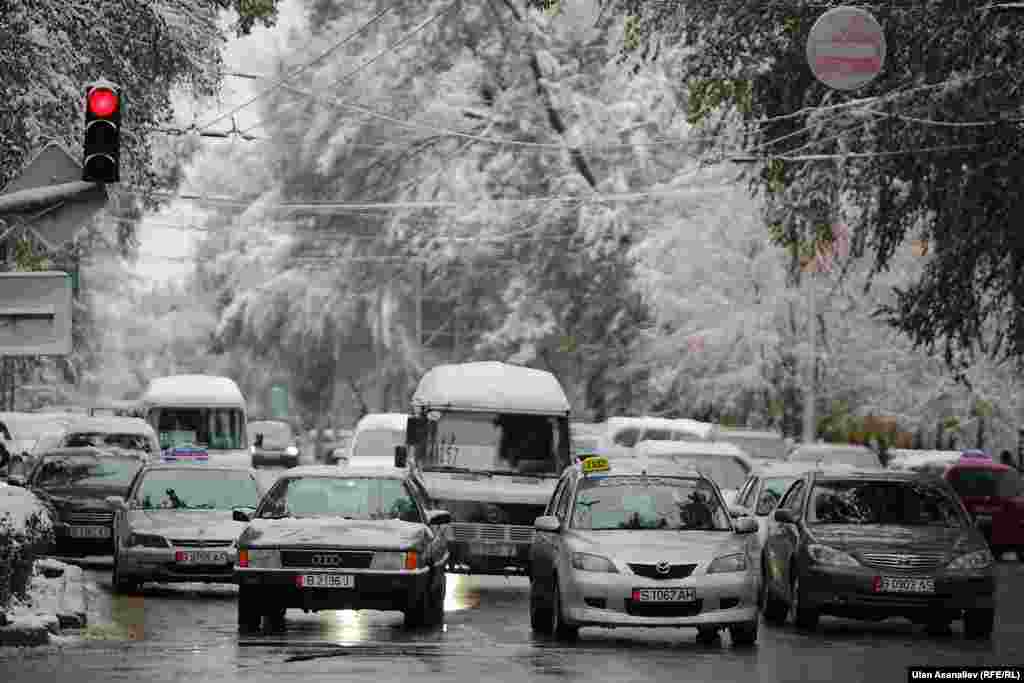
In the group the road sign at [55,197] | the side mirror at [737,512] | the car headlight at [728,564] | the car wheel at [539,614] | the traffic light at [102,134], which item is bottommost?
the car wheel at [539,614]

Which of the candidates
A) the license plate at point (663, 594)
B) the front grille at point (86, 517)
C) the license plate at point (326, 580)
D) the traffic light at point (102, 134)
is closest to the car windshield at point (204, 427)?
the front grille at point (86, 517)

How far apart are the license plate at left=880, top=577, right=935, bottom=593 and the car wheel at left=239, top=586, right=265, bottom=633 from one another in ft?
18.2

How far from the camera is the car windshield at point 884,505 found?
2184 centimetres

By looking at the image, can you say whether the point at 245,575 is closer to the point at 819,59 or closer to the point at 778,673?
the point at 778,673

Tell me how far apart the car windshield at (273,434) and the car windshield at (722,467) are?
3785 cm

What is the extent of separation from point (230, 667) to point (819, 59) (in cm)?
976

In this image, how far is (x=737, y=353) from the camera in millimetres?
59062

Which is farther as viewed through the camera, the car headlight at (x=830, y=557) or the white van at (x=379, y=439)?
the white van at (x=379, y=439)

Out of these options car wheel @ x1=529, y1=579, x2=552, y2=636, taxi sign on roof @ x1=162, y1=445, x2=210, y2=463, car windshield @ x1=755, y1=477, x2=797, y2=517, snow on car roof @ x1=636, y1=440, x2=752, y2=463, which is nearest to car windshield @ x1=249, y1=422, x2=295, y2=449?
snow on car roof @ x1=636, y1=440, x2=752, y2=463

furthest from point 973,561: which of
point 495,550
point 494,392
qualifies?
point 494,392

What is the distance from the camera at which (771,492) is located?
2734 centimetres

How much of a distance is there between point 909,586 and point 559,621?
133 inches

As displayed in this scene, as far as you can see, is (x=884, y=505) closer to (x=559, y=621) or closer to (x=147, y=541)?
(x=559, y=621)

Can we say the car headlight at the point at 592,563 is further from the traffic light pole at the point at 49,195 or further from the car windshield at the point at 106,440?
the car windshield at the point at 106,440
